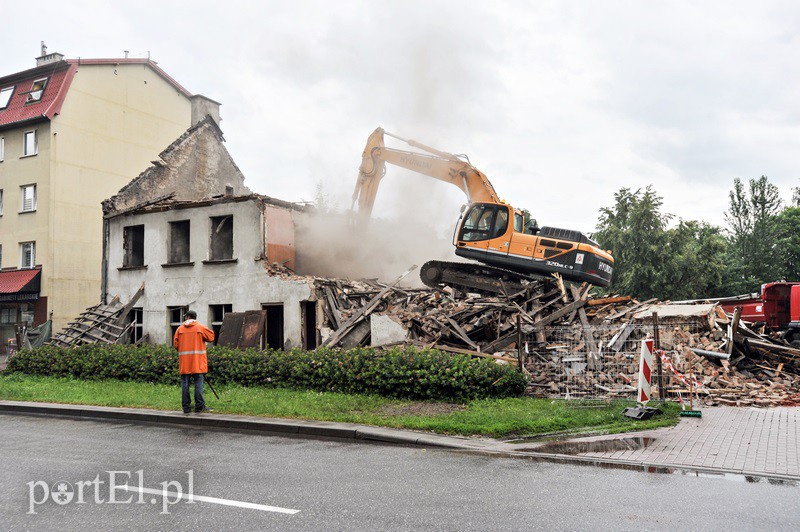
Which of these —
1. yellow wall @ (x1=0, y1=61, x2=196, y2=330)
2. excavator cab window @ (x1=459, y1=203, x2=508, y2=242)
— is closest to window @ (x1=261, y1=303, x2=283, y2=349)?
excavator cab window @ (x1=459, y1=203, x2=508, y2=242)

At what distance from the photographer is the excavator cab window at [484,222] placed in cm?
1875

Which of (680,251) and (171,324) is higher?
(680,251)

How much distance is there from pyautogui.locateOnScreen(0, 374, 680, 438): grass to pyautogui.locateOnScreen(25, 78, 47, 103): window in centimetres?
2080

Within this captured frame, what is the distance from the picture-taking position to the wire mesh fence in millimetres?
12641

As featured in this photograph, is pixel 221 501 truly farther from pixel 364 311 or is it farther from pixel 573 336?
pixel 364 311

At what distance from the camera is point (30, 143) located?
30.7m

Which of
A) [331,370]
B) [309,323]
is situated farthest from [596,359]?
[309,323]

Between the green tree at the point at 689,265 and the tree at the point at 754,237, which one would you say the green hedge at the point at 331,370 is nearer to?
the green tree at the point at 689,265

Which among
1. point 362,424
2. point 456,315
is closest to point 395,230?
point 456,315

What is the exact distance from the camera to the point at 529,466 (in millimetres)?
7449

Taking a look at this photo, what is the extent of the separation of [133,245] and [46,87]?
12.7 m

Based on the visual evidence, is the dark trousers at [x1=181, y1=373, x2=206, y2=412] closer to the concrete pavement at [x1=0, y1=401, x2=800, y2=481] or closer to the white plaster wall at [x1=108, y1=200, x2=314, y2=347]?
the concrete pavement at [x1=0, y1=401, x2=800, y2=481]

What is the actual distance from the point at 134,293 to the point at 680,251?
30904 mm

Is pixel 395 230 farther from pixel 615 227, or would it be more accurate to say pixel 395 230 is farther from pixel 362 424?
pixel 615 227
